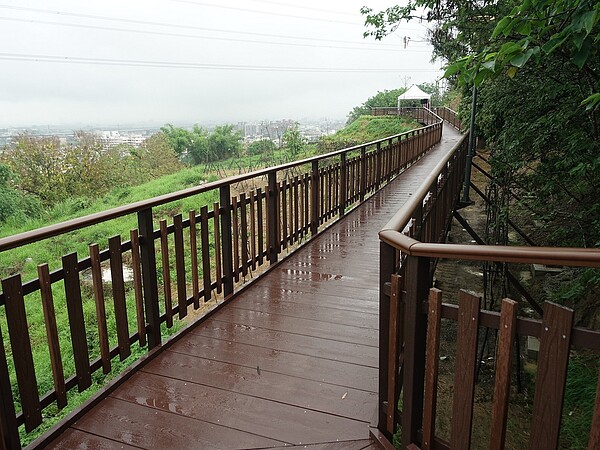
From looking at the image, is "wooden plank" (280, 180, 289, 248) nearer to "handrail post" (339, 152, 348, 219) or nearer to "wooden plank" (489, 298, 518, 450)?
"handrail post" (339, 152, 348, 219)

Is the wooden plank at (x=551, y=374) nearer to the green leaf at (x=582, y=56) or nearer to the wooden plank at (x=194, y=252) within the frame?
the green leaf at (x=582, y=56)

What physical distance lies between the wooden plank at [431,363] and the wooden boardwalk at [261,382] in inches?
16.9

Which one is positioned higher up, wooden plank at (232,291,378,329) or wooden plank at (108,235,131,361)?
wooden plank at (108,235,131,361)

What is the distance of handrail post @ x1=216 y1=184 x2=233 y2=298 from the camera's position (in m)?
3.80

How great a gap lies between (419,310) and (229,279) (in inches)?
95.8

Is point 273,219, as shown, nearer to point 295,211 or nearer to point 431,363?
point 295,211

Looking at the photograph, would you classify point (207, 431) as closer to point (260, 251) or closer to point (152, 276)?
point (152, 276)

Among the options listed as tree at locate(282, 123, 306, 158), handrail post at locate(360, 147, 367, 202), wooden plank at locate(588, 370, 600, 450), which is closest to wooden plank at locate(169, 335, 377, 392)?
wooden plank at locate(588, 370, 600, 450)

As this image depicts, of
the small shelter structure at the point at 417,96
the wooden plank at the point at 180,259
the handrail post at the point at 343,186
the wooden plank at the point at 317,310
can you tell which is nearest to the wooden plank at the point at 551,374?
the wooden plank at the point at 317,310

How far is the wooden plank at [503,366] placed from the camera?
1.46 meters

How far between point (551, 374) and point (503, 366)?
14 centimetres

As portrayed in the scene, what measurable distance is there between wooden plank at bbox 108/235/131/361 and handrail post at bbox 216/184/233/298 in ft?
3.96

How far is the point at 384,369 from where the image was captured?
7.14ft

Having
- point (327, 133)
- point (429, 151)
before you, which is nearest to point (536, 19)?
point (429, 151)
